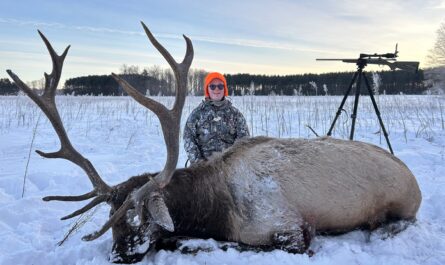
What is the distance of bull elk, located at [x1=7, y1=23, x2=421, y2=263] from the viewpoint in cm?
339

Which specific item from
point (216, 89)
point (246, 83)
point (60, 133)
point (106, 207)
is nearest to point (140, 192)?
point (60, 133)

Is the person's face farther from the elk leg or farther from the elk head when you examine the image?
the elk leg

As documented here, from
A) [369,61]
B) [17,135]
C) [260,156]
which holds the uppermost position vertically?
[369,61]

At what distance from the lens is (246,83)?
36.1m

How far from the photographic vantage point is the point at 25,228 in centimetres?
406

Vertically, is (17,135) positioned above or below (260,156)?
below

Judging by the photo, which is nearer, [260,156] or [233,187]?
[233,187]

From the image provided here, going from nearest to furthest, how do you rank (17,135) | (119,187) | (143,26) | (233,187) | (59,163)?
(143,26)
(119,187)
(233,187)
(59,163)
(17,135)

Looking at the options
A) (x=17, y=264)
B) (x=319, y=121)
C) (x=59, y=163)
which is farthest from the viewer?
(x=319, y=121)

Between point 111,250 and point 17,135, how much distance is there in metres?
7.72

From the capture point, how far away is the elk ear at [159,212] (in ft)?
10.4

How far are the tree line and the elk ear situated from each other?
2514 cm

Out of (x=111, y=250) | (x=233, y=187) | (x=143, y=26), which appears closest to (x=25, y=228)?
(x=111, y=250)

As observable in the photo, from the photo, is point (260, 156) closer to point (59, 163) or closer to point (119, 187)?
point (119, 187)
